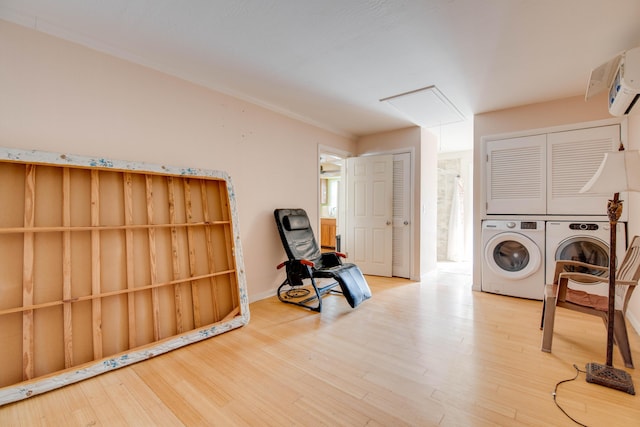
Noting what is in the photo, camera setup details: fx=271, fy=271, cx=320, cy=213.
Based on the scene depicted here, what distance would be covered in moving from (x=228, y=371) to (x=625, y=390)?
2428 millimetres

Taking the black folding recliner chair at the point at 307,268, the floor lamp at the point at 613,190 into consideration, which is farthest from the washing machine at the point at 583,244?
the black folding recliner chair at the point at 307,268

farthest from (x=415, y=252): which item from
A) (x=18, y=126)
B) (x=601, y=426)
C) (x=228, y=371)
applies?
(x=18, y=126)

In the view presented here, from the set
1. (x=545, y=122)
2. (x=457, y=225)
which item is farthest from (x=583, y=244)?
(x=457, y=225)

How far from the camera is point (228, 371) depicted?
72.2 inches

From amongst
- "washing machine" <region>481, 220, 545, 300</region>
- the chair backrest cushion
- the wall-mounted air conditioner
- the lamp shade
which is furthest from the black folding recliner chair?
the wall-mounted air conditioner

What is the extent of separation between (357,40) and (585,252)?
10.8ft

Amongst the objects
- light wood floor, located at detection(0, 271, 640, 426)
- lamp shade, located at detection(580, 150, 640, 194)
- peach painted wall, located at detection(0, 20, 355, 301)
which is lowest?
light wood floor, located at detection(0, 271, 640, 426)

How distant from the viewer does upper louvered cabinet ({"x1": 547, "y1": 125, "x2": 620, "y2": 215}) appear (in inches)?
115

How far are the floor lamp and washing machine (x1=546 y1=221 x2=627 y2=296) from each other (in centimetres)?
145

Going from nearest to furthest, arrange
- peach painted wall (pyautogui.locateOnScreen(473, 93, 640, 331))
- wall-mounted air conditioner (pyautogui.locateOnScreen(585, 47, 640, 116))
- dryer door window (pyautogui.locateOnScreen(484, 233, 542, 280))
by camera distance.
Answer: wall-mounted air conditioner (pyautogui.locateOnScreen(585, 47, 640, 116)), peach painted wall (pyautogui.locateOnScreen(473, 93, 640, 331)), dryer door window (pyautogui.locateOnScreen(484, 233, 542, 280))

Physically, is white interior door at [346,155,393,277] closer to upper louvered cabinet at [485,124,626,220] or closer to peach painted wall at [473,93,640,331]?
peach painted wall at [473,93,640,331]

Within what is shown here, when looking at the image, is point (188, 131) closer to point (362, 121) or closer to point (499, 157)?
point (362, 121)

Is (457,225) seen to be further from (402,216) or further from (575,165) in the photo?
(575,165)

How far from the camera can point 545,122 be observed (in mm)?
3209
